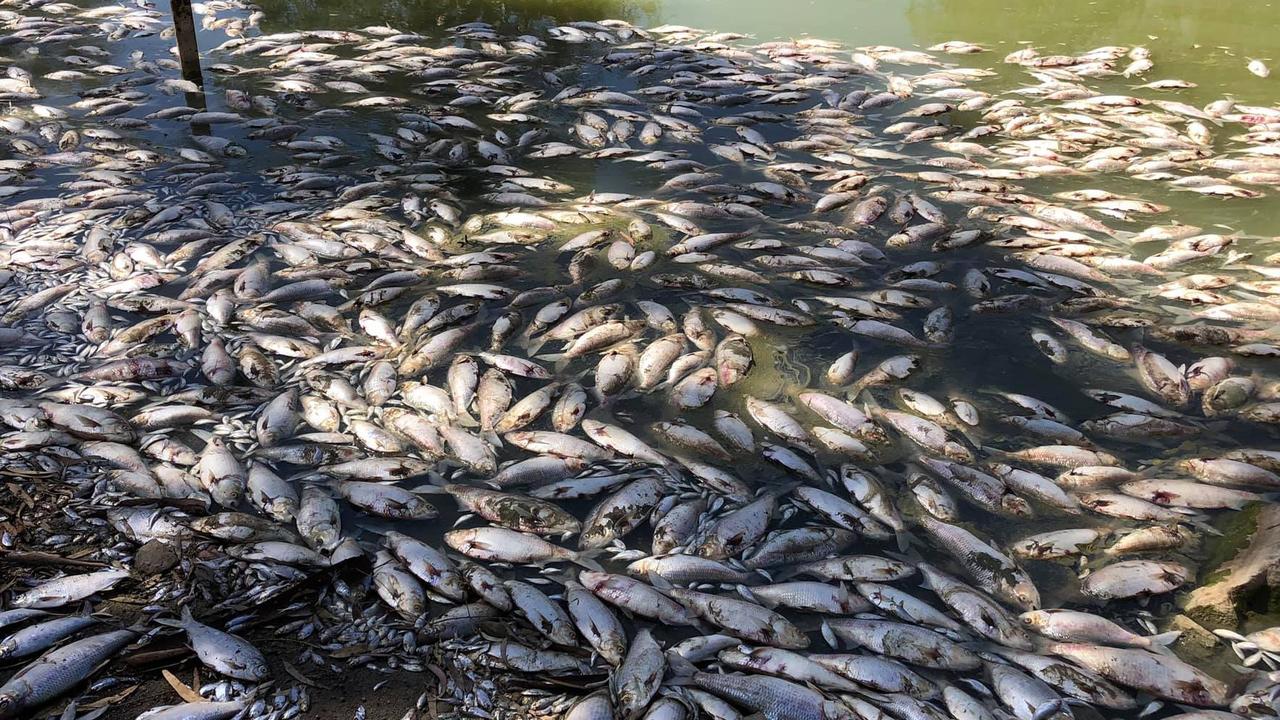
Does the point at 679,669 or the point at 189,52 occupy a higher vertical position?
the point at 189,52

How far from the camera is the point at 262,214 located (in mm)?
7438

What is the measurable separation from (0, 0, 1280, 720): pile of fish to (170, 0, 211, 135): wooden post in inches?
7.4

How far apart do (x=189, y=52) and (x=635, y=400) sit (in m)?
8.49

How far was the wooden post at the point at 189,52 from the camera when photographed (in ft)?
31.1

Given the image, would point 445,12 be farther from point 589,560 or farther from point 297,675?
point 297,675

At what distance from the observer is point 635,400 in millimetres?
5371

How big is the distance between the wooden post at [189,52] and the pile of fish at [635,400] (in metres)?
0.19

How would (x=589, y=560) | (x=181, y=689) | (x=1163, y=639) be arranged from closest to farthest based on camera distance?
(x=181, y=689) → (x=1163, y=639) → (x=589, y=560)

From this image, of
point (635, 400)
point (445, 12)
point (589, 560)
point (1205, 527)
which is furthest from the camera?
point (445, 12)

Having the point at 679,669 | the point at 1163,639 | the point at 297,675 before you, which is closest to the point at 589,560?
the point at 679,669

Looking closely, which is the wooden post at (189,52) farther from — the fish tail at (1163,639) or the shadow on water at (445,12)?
the fish tail at (1163,639)

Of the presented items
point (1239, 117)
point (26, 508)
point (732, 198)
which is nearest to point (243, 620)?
point (26, 508)

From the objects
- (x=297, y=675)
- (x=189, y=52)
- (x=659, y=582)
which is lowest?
(x=297, y=675)

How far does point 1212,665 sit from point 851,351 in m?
2.83
